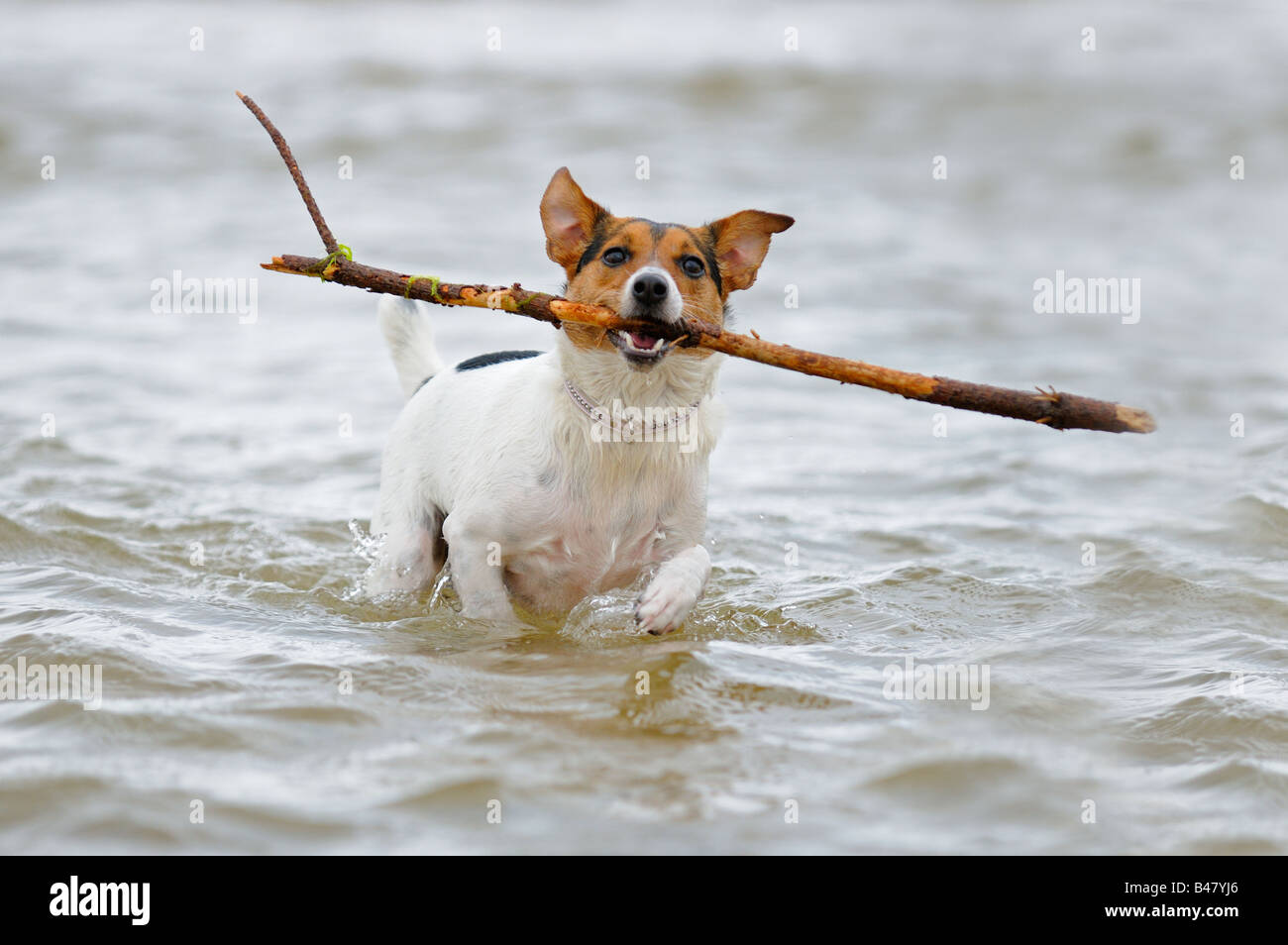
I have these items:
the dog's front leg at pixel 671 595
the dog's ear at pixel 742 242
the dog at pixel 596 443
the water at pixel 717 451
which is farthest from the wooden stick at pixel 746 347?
the water at pixel 717 451

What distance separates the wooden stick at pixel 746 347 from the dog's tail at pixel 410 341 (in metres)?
1.42

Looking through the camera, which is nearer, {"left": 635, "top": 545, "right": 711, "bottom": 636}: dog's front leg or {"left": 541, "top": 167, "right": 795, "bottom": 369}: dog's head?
{"left": 635, "top": 545, "right": 711, "bottom": 636}: dog's front leg

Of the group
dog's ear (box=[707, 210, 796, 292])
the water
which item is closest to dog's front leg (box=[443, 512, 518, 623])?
the water

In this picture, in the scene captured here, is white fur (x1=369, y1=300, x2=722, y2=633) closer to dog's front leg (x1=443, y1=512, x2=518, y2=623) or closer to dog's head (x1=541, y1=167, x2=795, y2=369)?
dog's front leg (x1=443, y1=512, x2=518, y2=623)

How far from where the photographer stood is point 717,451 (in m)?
8.92

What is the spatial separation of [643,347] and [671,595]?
2.84 ft

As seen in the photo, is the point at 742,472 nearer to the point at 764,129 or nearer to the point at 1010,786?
the point at 1010,786

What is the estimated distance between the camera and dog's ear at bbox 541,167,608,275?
5137mm

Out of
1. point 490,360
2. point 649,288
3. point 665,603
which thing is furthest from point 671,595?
point 490,360

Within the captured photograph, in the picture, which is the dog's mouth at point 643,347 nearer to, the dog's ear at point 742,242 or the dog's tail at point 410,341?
the dog's ear at point 742,242

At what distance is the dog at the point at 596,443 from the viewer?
504cm

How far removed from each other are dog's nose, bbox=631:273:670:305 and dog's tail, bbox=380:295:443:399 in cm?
191

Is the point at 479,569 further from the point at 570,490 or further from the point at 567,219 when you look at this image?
the point at 567,219

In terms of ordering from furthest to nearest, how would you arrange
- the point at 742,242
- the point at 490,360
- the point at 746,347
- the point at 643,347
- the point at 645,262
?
the point at 490,360 < the point at 742,242 < the point at 645,262 < the point at 643,347 < the point at 746,347
